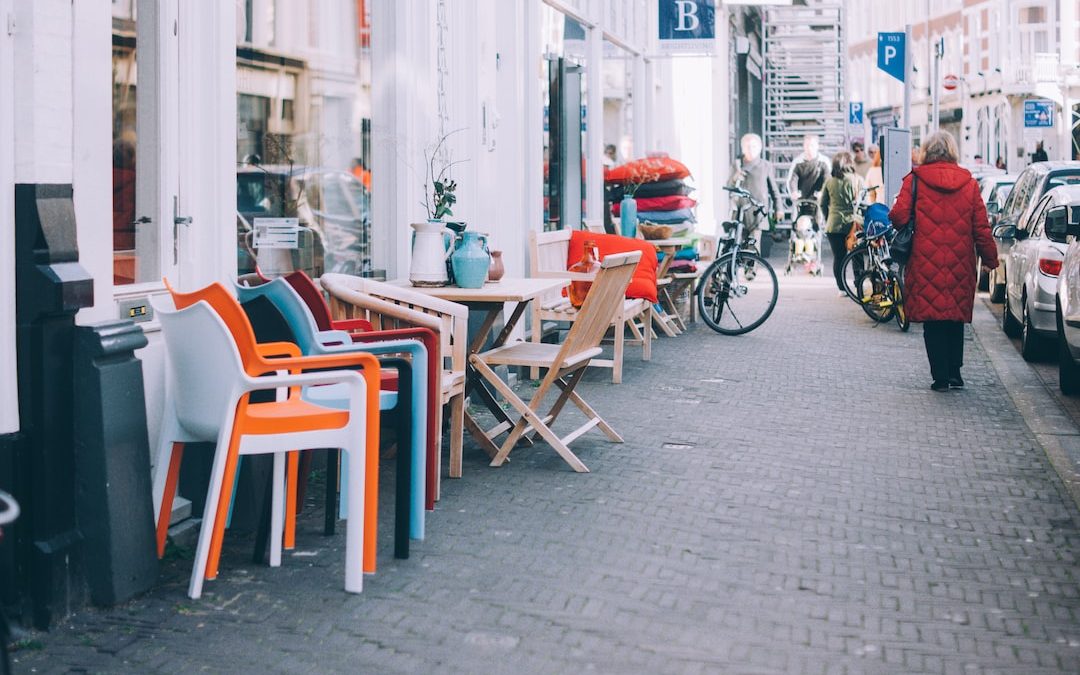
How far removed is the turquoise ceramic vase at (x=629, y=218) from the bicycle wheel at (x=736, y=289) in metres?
0.80

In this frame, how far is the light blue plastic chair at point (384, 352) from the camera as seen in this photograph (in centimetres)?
572

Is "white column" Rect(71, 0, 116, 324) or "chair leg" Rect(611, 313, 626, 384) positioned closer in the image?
"white column" Rect(71, 0, 116, 324)

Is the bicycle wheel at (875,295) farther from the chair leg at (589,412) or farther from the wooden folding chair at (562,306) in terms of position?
the chair leg at (589,412)

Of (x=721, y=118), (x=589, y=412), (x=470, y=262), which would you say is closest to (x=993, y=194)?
(x=721, y=118)

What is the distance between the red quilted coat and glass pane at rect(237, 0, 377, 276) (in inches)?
156

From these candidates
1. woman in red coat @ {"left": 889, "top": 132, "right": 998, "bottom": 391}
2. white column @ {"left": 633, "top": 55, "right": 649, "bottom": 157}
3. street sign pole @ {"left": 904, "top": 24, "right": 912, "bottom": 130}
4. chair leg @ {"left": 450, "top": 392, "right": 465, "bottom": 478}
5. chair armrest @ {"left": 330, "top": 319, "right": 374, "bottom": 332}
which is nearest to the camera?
chair armrest @ {"left": 330, "top": 319, "right": 374, "bottom": 332}

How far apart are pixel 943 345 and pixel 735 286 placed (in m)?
3.64

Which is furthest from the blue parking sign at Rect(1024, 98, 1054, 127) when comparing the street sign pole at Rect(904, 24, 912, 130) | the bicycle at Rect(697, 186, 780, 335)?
the bicycle at Rect(697, 186, 780, 335)

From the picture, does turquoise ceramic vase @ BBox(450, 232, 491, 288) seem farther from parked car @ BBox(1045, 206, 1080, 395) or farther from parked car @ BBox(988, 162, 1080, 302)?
parked car @ BBox(988, 162, 1080, 302)

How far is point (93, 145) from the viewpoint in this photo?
5301 millimetres

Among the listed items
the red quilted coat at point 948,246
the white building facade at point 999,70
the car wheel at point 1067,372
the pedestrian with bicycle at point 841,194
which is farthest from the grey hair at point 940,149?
the white building facade at point 999,70

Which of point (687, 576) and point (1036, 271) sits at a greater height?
point (1036, 271)

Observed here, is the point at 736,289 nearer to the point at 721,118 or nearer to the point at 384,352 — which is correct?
the point at 384,352

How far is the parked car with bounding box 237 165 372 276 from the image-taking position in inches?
275
